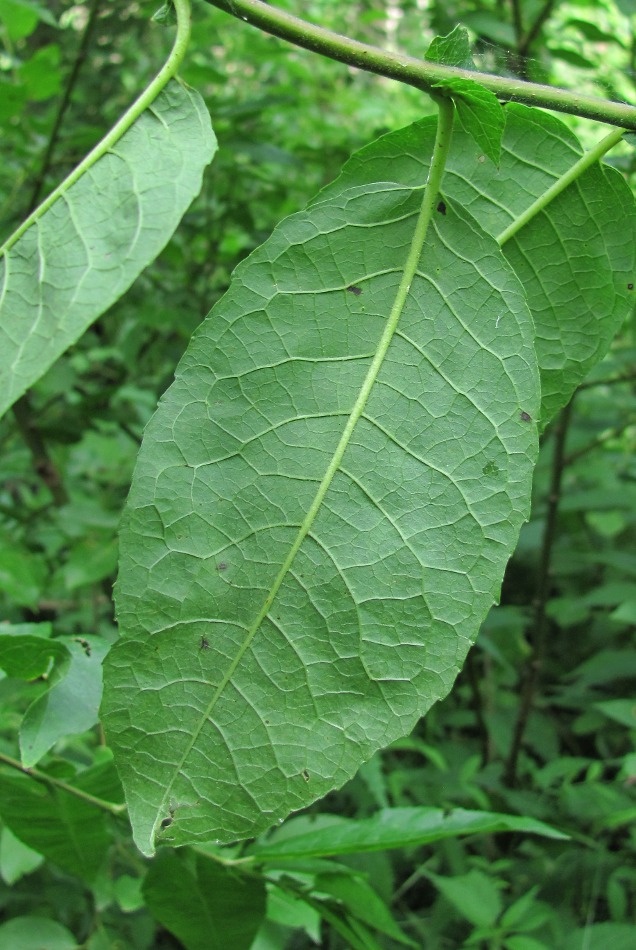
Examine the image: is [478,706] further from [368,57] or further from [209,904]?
[368,57]

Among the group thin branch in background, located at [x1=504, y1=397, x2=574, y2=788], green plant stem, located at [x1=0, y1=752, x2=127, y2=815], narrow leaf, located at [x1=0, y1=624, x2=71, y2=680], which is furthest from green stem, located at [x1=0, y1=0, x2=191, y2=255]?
thin branch in background, located at [x1=504, y1=397, x2=574, y2=788]

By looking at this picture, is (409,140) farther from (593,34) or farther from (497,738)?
(497,738)

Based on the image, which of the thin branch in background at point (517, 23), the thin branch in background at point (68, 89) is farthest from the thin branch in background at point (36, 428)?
the thin branch in background at point (517, 23)

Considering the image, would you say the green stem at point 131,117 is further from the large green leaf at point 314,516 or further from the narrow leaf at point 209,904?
the narrow leaf at point 209,904

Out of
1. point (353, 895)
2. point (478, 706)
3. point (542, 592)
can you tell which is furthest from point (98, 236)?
point (478, 706)

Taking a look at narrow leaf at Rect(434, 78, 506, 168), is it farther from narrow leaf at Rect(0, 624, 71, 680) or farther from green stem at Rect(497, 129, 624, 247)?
narrow leaf at Rect(0, 624, 71, 680)

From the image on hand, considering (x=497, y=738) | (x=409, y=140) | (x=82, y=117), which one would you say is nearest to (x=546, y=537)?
(x=497, y=738)
